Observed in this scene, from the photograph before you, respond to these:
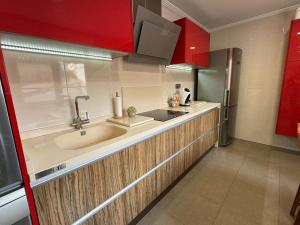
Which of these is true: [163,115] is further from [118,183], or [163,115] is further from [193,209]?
[193,209]

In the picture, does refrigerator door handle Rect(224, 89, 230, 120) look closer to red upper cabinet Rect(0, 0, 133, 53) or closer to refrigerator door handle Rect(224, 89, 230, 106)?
refrigerator door handle Rect(224, 89, 230, 106)

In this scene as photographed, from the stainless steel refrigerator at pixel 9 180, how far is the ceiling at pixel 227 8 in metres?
2.33

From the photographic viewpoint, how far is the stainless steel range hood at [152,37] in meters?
1.35

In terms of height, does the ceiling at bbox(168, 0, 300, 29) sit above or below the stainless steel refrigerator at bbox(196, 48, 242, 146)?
above

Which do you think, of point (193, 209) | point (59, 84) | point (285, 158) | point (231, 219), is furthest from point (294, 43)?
point (59, 84)

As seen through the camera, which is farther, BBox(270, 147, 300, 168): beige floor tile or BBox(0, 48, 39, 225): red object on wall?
BBox(270, 147, 300, 168): beige floor tile

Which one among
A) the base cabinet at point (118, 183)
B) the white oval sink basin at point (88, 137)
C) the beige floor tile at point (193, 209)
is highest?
the white oval sink basin at point (88, 137)

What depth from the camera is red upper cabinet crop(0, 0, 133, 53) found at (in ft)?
2.17

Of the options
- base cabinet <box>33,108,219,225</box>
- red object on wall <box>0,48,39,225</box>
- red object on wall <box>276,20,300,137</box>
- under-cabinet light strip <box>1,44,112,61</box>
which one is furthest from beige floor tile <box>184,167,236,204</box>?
under-cabinet light strip <box>1,44,112,61</box>

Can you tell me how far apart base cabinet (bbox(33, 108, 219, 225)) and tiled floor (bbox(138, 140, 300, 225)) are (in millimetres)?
232

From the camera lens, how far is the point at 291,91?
2180mm

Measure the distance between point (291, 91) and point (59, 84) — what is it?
3109 mm

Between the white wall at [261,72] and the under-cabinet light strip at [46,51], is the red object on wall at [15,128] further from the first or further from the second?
the white wall at [261,72]

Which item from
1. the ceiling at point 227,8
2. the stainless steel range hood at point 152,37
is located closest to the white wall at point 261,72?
the ceiling at point 227,8
